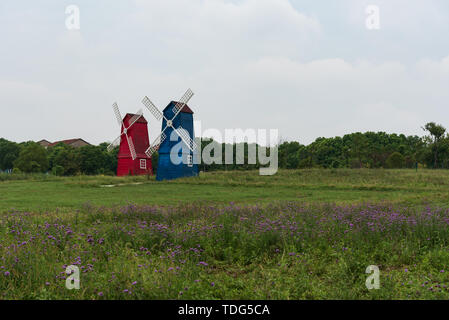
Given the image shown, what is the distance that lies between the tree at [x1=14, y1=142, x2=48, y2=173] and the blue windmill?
1205 inches

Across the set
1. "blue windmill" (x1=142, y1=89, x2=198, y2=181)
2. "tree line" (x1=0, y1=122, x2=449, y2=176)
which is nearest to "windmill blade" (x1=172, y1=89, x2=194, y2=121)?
"blue windmill" (x1=142, y1=89, x2=198, y2=181)

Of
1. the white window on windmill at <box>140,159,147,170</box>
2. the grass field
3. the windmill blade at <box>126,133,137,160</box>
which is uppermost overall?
the windmill blade at <box>126,133,137,160</box>

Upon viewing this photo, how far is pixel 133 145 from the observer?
4456cm

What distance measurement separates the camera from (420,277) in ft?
19.0

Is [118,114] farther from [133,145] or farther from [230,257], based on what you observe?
[230,257]

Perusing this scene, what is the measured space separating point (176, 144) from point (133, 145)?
34.8ft

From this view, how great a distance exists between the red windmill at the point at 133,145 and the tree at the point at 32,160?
19.9m

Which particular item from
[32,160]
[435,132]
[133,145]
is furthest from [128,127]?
[435,132]

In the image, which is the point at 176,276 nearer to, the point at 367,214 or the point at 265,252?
the point at 265,252

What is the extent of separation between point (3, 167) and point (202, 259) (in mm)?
85057

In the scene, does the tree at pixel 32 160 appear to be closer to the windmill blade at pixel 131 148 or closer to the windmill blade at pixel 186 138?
the windmill blade at pixel 131 148

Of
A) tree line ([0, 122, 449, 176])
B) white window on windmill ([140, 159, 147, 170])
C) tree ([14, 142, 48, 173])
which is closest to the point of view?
white window on windmill ([140, 159, 147, 170])

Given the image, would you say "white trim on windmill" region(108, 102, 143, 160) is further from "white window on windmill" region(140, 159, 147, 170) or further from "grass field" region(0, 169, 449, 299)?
"grass field" region(0, 169, 449, 299)

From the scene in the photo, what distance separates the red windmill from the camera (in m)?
44.2
